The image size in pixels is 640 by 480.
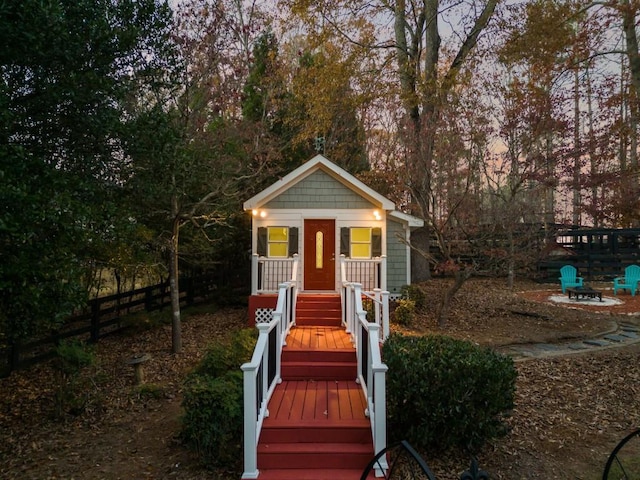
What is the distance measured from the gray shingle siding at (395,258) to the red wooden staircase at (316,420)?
248 inches

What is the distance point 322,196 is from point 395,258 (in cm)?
344

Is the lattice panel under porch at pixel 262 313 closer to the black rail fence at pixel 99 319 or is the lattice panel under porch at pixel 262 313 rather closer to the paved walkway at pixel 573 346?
the black rail fence at pixel 99 319

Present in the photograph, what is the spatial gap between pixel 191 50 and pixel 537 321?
34.8ft

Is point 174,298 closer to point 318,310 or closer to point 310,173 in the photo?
point 318,310

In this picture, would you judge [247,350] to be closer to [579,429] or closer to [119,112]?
[119,112]

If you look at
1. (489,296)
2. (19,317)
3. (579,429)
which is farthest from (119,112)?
(489,296)

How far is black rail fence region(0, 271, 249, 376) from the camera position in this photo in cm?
815

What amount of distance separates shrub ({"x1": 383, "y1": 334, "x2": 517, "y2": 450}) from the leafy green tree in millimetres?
4044

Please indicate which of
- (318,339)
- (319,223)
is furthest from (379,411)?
(319,223)

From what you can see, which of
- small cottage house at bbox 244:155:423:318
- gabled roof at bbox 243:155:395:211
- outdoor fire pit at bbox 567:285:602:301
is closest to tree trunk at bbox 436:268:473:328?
small cottage house at bbox 244:155:423:318

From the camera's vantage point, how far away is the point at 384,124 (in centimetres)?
1877

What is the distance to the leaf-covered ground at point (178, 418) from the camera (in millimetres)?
4453

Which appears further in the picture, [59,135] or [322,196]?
[322,196]

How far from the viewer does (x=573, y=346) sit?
8.21m
